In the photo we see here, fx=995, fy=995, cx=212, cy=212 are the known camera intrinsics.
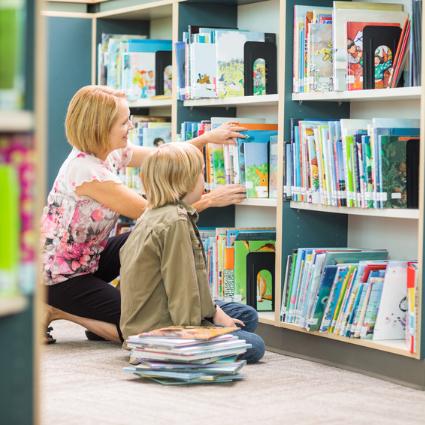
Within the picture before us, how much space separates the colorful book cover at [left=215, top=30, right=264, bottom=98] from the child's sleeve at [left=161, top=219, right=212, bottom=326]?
3.40ft

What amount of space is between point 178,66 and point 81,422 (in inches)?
84.2

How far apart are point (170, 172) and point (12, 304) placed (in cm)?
177

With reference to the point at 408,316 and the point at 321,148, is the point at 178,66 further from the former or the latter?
the point at 408,316

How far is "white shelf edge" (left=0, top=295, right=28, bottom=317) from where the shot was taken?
190 centimetres

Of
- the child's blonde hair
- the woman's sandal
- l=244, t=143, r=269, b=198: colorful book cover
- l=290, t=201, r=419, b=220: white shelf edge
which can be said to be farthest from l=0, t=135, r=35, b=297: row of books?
l=244, t=143, r=269, b=198: colorful book cover

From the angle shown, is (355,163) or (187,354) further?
(355,163)

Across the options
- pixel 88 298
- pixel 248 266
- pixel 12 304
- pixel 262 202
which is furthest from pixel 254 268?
pixel 12 304

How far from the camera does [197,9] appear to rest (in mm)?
4684

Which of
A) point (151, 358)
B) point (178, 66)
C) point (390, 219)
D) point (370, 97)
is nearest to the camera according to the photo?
point (151, 358)

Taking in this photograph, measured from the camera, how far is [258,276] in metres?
4.23

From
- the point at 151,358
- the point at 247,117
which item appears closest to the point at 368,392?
the point at 151,358

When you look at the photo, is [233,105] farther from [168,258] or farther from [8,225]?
[8,225]

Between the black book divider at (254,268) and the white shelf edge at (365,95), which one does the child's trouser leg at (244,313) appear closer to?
the black book divider at (254,268)

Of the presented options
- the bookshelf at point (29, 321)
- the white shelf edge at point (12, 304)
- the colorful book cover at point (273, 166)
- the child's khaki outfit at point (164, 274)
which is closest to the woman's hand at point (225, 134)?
the colorful book cover at point (273, 166)
